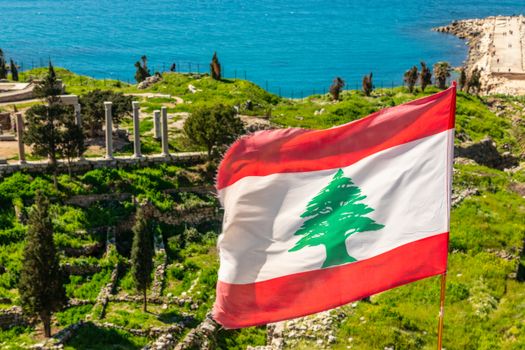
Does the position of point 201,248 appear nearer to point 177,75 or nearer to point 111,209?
point 111,209

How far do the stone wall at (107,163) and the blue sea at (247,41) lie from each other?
5591 centimetres

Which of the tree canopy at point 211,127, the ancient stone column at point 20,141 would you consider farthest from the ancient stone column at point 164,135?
the ancient stone column at point 20,141

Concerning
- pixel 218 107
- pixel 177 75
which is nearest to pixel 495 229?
pixel 218 107

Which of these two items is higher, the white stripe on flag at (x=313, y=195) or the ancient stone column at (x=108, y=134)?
the white stripe on flag at (x=313, y=195)

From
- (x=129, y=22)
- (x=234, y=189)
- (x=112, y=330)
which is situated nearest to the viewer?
(x=234, y=189)

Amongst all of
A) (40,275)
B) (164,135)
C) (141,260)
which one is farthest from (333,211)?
(164,135)

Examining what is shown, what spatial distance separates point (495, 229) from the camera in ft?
127

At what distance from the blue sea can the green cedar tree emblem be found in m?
87.5

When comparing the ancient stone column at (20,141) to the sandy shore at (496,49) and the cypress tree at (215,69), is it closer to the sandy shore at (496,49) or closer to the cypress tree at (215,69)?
the cypress tree at (215,69)

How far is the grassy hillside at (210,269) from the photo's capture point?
1121 inches

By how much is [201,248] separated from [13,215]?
34.0ft

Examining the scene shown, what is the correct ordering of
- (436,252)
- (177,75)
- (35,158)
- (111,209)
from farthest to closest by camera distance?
(177,75), (35,158), (111,209), (436,252)

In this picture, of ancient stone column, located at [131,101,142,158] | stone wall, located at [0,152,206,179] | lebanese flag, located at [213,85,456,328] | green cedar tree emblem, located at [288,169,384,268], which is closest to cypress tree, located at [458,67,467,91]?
stone wall, located at [0,152,206,179]

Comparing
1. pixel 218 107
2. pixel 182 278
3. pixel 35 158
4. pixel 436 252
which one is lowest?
pixel 182 278
